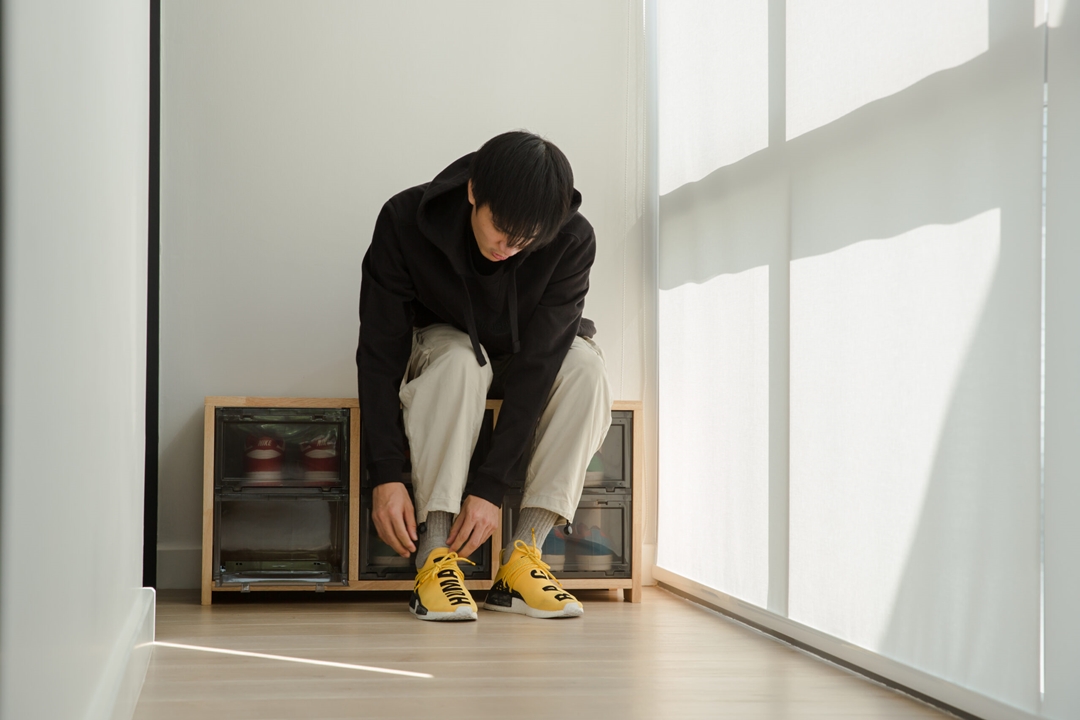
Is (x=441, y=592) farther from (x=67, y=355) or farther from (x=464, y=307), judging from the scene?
(x=67, y=355)

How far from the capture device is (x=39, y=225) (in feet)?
1.92

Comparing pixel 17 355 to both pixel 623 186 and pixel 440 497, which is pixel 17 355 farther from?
pixel 623 186

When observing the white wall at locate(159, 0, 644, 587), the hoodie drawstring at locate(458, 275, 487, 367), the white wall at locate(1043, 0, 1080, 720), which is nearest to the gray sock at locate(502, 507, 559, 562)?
the hoodie drawstring at locate(458, 275, 487, 367)

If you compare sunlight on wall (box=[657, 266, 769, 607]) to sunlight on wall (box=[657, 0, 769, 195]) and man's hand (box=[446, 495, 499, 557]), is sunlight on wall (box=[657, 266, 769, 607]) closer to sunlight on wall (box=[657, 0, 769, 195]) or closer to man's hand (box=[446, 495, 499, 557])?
sunlight on wall (box=[657, 0, 769, 195])

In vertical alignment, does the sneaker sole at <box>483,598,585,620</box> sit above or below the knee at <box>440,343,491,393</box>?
below

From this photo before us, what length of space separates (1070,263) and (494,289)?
3.75 feet

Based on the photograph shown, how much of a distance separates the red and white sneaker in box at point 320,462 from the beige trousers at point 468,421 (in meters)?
0.25

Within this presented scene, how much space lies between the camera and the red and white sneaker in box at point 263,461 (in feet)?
6.91

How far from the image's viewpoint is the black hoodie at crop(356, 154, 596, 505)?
193 centimetres

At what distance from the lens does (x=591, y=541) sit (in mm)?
2209

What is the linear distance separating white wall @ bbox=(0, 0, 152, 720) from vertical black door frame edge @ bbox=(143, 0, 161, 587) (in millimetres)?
1022

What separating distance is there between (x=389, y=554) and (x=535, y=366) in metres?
0.55

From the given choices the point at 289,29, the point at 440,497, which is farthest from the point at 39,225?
the point at 289,29

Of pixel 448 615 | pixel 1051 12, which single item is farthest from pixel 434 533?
pixel 1051 12
